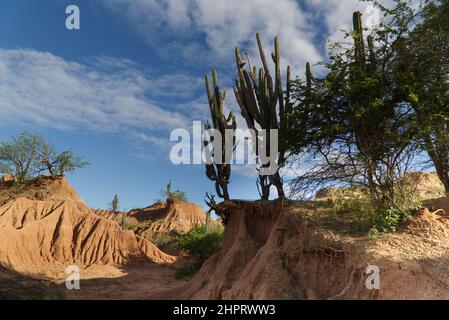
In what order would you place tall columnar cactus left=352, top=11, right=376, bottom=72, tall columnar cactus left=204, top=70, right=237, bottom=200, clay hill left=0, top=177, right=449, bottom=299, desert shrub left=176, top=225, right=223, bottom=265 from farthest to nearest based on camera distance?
desert shrub left=176, top=225, right=223, bottom=265 → tall columnar cactus left=204, top=70, right=237, bottom=200 → tall columnar cactus left=352, top=11, right=376, bottom=72 → clay hill left=0, top=177, right=449, bottom=299

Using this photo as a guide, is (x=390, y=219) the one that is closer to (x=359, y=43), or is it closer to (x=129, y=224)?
(x=359, y=43)

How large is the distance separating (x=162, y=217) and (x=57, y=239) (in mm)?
21156

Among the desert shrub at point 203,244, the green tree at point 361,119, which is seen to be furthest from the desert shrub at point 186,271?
the green tree at point 361,119

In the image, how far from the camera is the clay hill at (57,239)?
22547 mm

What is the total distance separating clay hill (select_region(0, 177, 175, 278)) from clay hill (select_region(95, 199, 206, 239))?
11.3m

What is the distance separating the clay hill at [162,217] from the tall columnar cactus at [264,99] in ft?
94.6

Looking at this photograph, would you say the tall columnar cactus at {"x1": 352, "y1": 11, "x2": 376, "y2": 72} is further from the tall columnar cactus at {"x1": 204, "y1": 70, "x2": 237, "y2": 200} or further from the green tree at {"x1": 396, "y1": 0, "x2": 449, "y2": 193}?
the tall columnar cactus at {"x1": 204, "y1": 70, "x2": 237, "y2": 200}

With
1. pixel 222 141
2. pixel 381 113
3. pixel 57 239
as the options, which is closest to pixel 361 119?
pixel 381 113

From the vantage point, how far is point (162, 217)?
150 feet

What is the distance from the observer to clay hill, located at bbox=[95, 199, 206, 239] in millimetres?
41750

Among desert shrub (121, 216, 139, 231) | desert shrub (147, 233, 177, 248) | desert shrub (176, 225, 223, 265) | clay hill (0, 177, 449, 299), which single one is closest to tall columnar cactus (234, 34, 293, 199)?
clay hill (0, 177, 449, 299)
